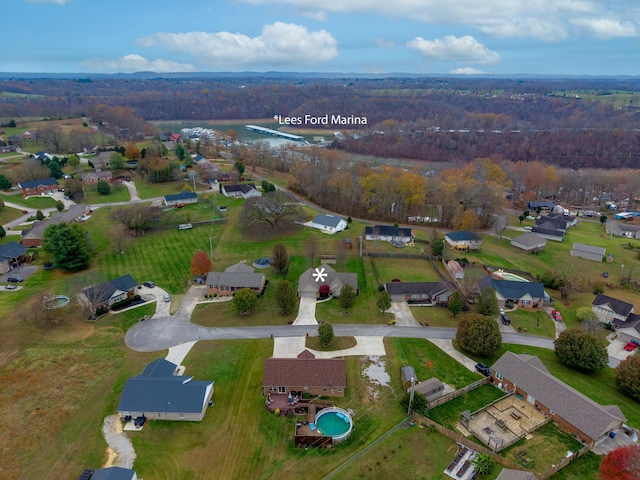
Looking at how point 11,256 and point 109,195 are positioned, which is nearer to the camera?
point 11,256

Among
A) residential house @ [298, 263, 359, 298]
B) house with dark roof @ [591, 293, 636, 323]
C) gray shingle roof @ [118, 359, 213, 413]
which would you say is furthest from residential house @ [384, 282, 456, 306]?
gray shingle roof @ [118, 359, 213, 413]

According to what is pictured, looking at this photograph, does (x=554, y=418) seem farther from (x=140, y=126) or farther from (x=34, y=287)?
(x=140, y=126)

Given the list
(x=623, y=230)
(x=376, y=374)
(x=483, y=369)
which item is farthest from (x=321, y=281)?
(x=623, y=230)

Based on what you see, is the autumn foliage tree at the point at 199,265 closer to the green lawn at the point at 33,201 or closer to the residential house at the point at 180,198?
the residential house at the point at 180,198

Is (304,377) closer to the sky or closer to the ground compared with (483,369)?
closer to the sky

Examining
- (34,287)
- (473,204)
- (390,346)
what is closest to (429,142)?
(473,204)

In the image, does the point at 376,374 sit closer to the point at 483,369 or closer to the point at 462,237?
the point at 483,369
